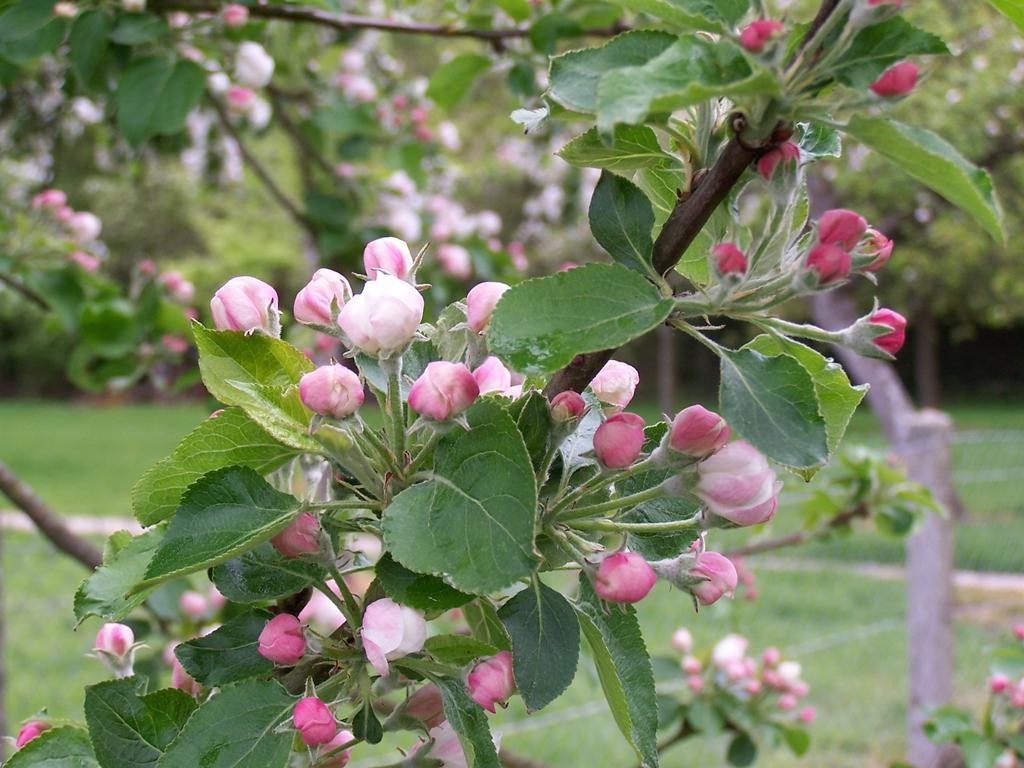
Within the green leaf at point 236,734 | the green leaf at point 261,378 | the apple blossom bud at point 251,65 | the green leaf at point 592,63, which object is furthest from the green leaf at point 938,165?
the apple blossom bud at point 251,65

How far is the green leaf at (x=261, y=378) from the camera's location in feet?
1.96

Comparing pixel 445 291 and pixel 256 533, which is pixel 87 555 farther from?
pixel 445 291

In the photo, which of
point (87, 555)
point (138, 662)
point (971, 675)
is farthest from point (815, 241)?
point (971, 675)

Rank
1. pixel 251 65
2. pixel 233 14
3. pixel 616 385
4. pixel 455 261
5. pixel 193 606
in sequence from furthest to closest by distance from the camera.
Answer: pixel 455 261 → pixel 251 65 → pixel 233 14 → pixel 193 606 → pixel 616 385

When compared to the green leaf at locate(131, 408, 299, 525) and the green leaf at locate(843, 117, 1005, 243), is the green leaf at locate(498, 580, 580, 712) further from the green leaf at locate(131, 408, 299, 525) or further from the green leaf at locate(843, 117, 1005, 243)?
the green leaf at locate(843, 117, 1005, 243)

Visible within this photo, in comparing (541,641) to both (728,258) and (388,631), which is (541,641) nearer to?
(388,631)

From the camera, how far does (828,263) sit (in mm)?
541

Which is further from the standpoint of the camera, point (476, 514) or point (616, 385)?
point (616, 385)

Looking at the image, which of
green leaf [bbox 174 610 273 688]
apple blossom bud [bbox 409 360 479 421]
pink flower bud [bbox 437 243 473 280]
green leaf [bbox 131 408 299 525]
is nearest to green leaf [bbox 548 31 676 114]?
apple blossom bud [bbox 409 360 479 421]

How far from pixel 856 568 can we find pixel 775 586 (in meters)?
0.82

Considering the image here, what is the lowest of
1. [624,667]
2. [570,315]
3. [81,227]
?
[81,227]

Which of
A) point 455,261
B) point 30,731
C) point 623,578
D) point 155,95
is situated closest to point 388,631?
point 623,578

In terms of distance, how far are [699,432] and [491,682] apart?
193 mm

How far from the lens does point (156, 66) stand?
174cm
